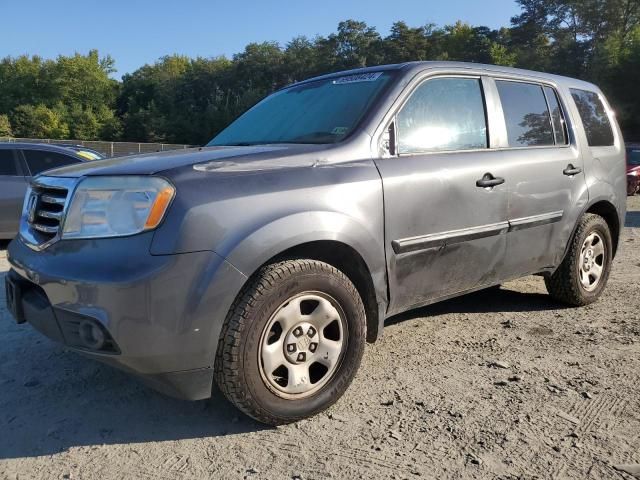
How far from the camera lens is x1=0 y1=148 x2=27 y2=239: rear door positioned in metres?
7.39

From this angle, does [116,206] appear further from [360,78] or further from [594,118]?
[594,118]

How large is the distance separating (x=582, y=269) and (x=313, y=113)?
261cm

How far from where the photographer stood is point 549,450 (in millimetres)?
2469

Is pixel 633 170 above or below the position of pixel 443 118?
below

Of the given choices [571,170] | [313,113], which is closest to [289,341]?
[313,113]

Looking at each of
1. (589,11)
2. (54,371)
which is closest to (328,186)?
(54,371)

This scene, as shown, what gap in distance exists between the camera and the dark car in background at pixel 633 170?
16188 mm

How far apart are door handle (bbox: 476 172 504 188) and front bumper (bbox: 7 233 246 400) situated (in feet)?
5.76

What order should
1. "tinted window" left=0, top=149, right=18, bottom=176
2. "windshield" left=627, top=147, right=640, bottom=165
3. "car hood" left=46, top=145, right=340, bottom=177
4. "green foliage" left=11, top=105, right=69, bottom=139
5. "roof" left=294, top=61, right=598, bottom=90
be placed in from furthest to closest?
"green foliage" left=11, top=105, right=69, bottom=139
"windshield" left=627, top=147, right=640, bottom=165
"tinted window" left=0, top=149, right=18, bottom=176
"roof" left=294, top=61, right=598, bottom=90
"car hood" left=46, top=145, right=340, bottom=177

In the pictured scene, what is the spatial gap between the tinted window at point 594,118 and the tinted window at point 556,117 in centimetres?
30

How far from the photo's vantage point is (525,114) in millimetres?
4047

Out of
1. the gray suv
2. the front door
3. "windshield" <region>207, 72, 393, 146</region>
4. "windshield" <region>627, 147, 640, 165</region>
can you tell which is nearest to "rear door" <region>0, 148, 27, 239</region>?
"windshield" <region>207, 72, 393, 146</region>

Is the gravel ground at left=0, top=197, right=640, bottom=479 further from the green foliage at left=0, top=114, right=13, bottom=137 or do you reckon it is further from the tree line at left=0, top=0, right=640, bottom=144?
the green foliage at left=0, top=114, right=13, bottom=137

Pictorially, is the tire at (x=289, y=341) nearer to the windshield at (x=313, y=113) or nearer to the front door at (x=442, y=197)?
the front door at (x=442, y=197)
